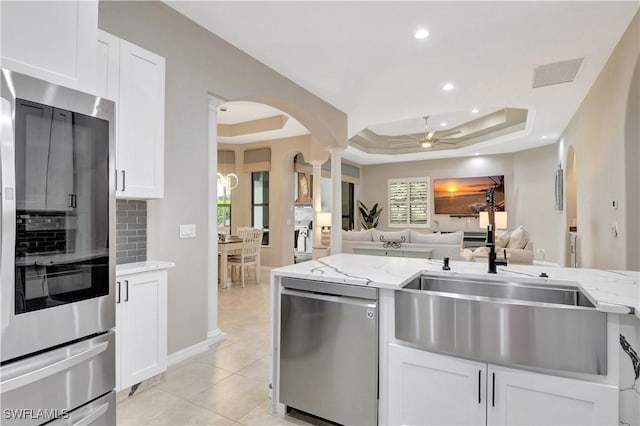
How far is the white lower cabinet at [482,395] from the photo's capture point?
4.33 ft

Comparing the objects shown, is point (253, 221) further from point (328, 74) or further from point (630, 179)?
point (630, 179)

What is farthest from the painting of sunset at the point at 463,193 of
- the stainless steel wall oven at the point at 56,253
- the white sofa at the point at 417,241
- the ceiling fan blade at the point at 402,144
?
the stainless steel wall oven at the point at 56,253

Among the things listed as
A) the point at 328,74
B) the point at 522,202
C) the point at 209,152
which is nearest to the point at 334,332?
the point at 209,152

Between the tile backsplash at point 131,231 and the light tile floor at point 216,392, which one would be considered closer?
the light tile floor at point 216,392

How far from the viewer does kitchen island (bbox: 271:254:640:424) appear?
1.29 m

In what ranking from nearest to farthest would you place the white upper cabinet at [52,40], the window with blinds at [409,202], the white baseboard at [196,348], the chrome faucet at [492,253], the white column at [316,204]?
the white upper cabinet at [52,40] < the chrome faucet at [492,253] < the white baseboard at [196,348] < the white column at [316,204] < the window with blinds at [409,202]

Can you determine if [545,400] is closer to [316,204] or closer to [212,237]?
[212,237]

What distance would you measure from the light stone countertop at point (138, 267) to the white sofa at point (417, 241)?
4012mm

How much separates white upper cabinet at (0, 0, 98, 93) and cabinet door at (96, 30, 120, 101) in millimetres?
758

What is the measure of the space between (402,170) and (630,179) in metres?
7.51

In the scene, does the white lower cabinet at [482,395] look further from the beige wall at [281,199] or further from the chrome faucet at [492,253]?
the beige wall at [281,199]

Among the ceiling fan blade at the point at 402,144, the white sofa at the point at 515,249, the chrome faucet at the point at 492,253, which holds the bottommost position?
the white sofa at the point at 515,249

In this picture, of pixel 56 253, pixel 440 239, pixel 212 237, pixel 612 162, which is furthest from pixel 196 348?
pixel 612 162

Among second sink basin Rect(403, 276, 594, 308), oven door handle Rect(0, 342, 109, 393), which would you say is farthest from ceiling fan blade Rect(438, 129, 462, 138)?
oven door handle Rect(0, 342, 109, 393)
